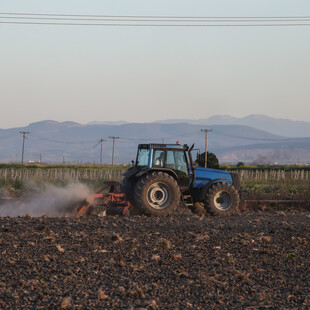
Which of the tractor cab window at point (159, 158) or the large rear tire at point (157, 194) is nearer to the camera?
the large rear tire at point (157, 194)

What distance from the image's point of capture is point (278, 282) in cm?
922

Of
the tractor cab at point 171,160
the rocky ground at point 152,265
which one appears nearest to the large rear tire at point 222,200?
the tractor cab at point 171,160

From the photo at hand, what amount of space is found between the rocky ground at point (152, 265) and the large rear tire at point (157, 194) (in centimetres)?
185

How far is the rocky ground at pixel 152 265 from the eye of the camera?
798cm

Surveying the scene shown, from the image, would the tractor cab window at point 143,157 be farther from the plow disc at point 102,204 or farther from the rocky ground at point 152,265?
the rocky ground at point 152,265

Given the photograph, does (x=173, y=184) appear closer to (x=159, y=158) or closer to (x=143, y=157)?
(x=159, y=158)

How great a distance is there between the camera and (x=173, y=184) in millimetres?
18281

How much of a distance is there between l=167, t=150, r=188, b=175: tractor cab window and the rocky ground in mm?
2986

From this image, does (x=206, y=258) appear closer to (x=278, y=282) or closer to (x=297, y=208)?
(x=278, y=282)

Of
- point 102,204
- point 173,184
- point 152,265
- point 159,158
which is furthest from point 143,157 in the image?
point 152,265

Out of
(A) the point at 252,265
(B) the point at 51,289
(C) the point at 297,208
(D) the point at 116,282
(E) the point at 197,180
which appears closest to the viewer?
(B) the point at 51,289

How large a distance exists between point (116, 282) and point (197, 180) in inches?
421

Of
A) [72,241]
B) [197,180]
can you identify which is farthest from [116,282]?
[197,180]

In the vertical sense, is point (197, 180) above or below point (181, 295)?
above
